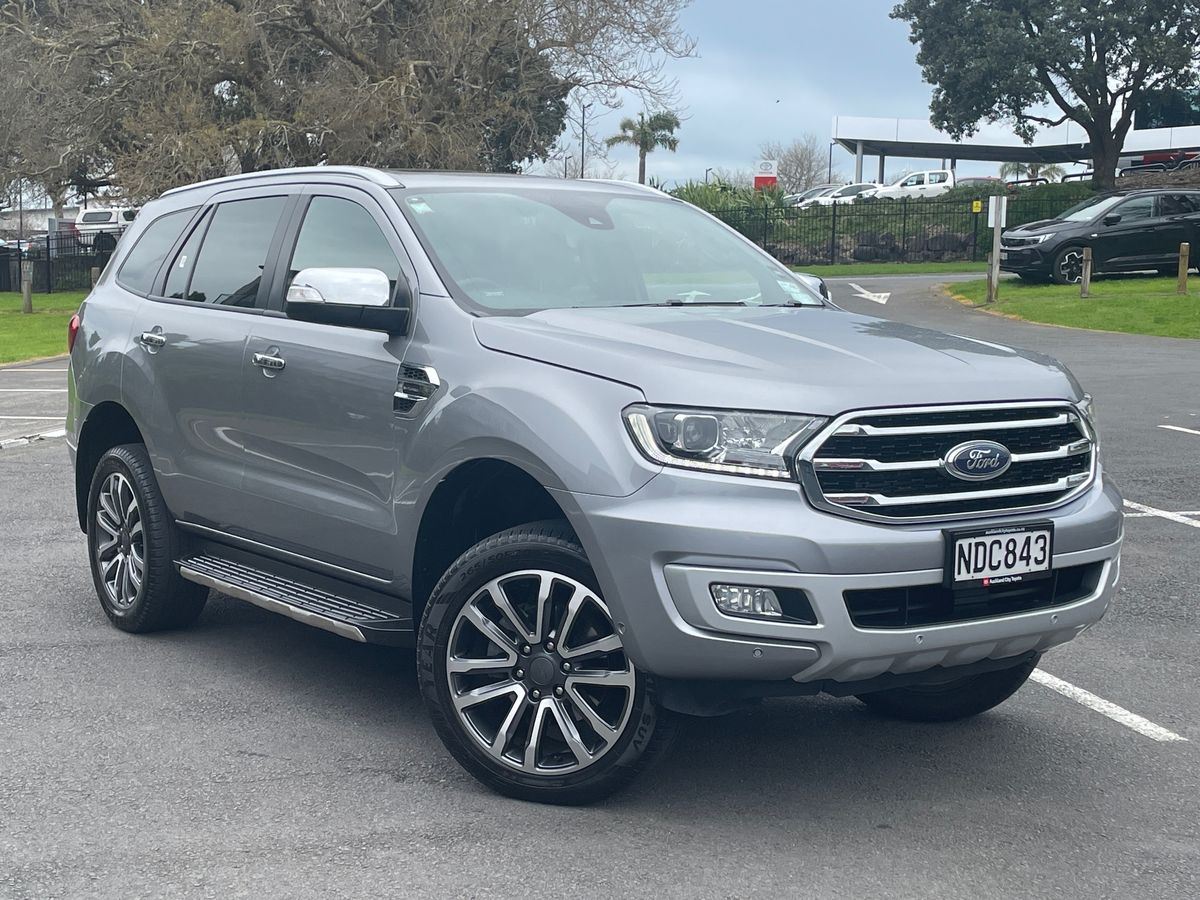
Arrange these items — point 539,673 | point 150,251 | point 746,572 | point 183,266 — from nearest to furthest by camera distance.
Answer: point 746,572 → point 539,673 → point 183,266 → point 150,251

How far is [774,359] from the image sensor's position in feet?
13.6

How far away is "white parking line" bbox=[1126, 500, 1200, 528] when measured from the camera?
29.0 feet

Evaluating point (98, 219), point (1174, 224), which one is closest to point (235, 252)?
point (1174, 224)

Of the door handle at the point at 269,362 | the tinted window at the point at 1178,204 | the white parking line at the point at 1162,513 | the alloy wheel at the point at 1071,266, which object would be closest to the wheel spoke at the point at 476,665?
the door handle at the point at 269,362

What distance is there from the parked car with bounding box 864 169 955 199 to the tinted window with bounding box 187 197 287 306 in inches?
1831

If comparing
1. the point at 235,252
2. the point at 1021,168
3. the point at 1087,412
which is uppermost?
the point at 1021,168

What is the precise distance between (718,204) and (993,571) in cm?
4176

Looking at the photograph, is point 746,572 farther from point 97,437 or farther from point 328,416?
point 97,437

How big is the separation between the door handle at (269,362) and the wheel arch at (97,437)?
1.28 m

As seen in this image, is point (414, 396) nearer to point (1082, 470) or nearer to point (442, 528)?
point (442, 528)

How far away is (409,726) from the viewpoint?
Answer: 5.12 metres

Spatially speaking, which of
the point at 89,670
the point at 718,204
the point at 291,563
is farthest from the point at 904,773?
the point at 718,204

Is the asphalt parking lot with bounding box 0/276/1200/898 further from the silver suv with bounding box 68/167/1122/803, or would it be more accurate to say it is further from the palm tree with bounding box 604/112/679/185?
the palm tree with bounding box 604/112/679/185

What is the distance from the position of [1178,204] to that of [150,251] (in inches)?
1090
